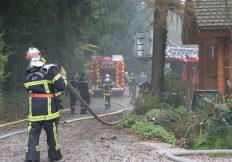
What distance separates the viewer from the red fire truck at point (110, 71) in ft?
119

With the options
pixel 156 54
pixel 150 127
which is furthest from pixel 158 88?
pixel 150 127

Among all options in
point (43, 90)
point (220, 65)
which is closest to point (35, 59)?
point (43, 90)

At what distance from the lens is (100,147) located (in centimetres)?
918

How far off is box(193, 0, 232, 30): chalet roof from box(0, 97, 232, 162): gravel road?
554 centimetres

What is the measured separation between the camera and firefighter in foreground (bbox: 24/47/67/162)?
7801mm

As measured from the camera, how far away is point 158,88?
645 inches

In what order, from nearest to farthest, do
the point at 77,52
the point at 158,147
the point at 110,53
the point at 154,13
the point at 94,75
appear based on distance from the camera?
the point at 158,147
the point at 154,13
the point at 77,52
the point at 94,75
the point at 110,53

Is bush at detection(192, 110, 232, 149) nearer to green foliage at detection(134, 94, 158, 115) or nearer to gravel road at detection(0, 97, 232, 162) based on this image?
gravel road at detection(0, 97, 232, 162)

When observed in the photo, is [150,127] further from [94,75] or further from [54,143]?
[94,75]

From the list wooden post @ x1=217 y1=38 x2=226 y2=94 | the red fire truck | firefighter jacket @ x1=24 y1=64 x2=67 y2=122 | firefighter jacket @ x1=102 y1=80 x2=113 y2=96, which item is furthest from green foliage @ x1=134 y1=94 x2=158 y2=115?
the red fire truck

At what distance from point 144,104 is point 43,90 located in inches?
282

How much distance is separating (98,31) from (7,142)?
773 inches

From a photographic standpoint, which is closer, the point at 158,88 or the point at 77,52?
the point at 158,88

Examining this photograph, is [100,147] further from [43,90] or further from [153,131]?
[43,90]
